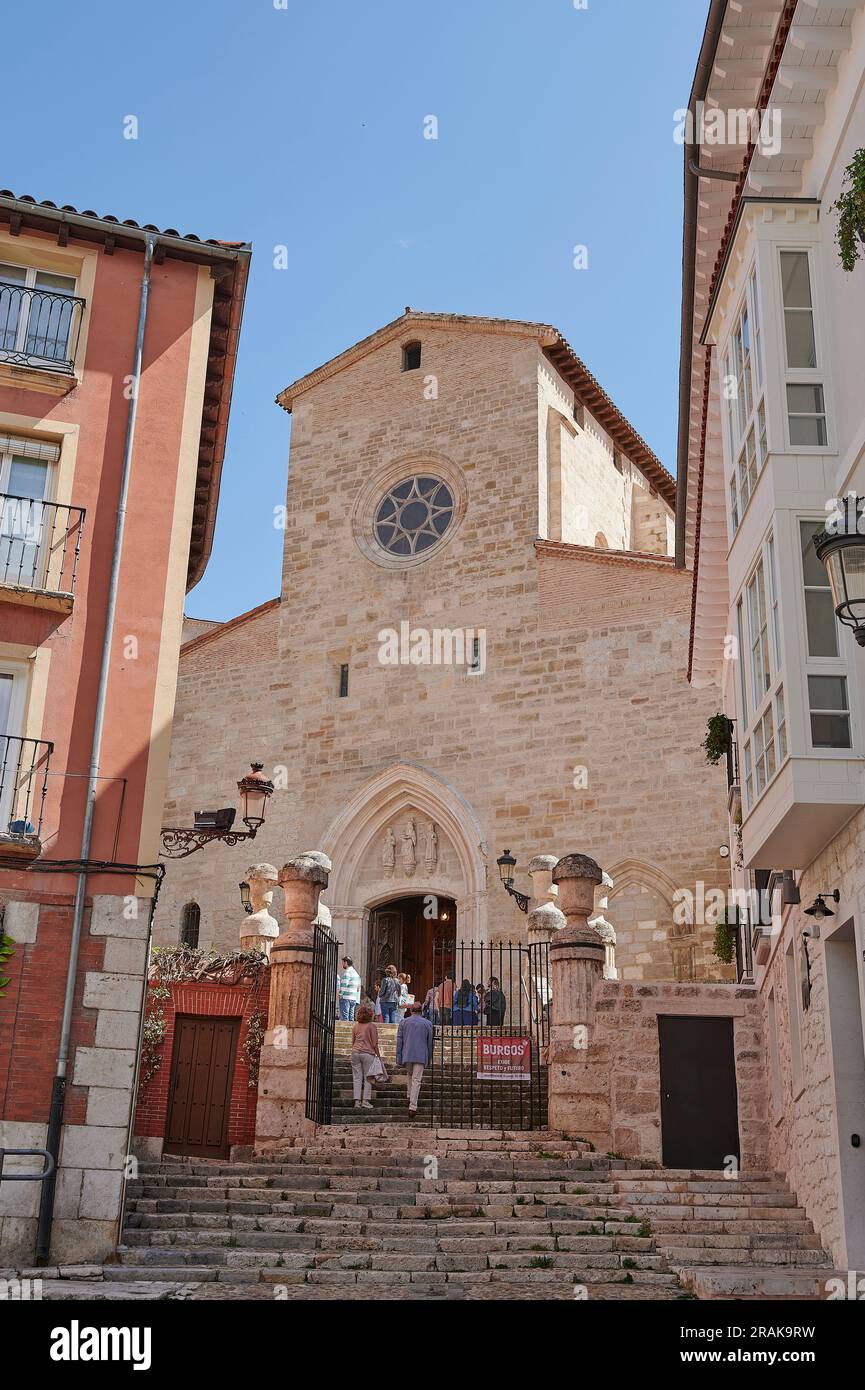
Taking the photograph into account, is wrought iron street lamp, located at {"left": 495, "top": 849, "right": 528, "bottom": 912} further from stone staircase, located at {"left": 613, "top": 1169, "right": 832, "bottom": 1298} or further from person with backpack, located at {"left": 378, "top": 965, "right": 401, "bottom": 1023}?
stone staircase, located at {"left": 613, "top": 1169, "right": 832, "bottom": 1298}

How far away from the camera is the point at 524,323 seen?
25.5 metres

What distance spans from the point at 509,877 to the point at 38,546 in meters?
10.3

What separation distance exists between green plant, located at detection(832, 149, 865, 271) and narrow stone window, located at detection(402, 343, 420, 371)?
59.9ft

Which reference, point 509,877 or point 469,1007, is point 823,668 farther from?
point 509,877

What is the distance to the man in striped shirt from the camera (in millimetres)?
19547

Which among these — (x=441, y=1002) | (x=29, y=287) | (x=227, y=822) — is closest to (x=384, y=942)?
(x=441, y=1002)

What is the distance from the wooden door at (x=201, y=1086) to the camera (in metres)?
14.7

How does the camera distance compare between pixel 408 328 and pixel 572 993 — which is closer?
pixel 572 993

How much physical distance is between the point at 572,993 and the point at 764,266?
7057mm

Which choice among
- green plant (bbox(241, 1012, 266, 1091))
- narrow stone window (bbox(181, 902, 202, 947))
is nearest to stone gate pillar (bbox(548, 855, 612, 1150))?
green plant (bbox(241, 1012, 266, 1091))

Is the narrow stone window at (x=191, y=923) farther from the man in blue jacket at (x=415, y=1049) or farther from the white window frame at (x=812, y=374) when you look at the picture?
the white window frame at (x=812, y=374)
